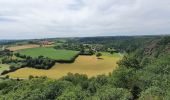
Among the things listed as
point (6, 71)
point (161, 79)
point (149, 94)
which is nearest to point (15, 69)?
point (6, 71)

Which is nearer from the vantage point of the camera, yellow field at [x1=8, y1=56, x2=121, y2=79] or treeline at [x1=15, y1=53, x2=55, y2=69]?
yellow field at [x1=8, y1=56, x2=121, y2=79]

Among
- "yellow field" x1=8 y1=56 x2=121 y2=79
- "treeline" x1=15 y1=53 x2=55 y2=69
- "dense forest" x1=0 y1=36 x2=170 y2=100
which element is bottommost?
"yellow field" x1=8 y1=56 x2=121 y2=79

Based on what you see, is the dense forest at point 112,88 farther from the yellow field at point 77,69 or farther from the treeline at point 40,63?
the treeline at point 40,63

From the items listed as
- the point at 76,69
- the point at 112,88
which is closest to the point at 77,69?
the point at 76,69

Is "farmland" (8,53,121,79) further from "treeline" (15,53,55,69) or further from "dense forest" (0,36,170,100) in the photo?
"dense forest" (0,36,170,100)

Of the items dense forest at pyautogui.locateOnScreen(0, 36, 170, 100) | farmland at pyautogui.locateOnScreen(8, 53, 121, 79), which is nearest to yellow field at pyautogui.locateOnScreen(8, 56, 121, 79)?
farmland at pyautogui.locateOnScreen(8, 53, 121, 79)

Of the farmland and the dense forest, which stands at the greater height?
the dense forest

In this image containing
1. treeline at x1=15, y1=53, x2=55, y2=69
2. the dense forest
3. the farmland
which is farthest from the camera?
treeline at x1=15, y1=53, x2=55, y2=69

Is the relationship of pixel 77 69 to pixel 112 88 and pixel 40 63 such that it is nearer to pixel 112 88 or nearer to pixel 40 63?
pixel 40 63
